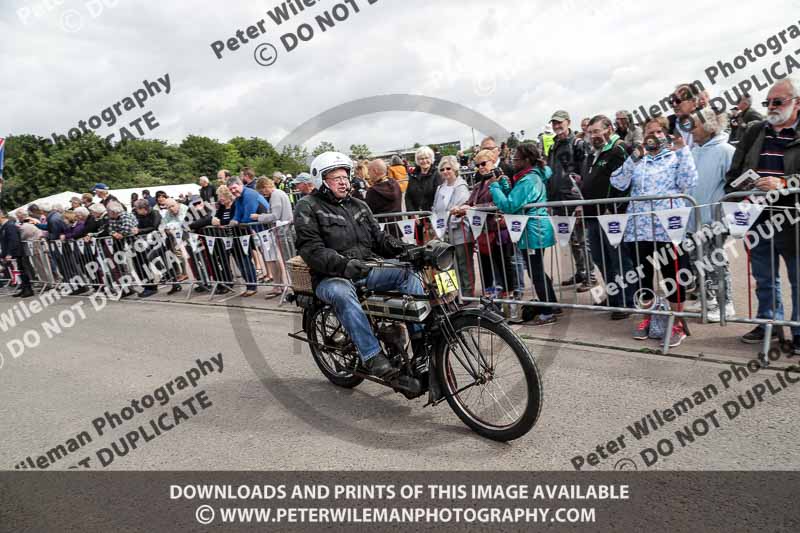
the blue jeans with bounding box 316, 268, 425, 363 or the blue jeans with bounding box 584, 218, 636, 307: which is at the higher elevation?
the blue jeans with bounding box 316, 268, 425, 363

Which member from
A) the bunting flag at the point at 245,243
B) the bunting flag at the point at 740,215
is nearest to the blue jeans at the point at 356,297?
the bunting flag at the point at 740,215

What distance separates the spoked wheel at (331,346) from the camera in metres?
4.49

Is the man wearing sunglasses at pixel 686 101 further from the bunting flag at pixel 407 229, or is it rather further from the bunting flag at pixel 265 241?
the bunting flag at pixel 265 241

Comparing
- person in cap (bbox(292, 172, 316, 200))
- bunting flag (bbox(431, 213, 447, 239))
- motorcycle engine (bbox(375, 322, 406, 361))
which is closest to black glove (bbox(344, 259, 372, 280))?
motorcycle engine (bbox(375, 322, 406, 361))

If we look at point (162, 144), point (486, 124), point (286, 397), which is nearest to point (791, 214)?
point (286, 397)

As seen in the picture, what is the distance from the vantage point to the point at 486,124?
870cm

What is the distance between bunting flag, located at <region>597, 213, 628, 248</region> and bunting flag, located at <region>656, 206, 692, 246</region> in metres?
0.34

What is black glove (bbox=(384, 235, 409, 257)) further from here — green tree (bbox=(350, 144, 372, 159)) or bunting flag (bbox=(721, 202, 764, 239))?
green tree (bbox=(350, 144, 372, 159))

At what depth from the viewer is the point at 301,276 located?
460cm

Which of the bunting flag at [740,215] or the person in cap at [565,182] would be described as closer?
the bunting flag at [740,215]

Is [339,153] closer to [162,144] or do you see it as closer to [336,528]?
[336,528]

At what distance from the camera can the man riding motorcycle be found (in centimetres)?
391

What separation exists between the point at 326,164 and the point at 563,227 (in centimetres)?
275
